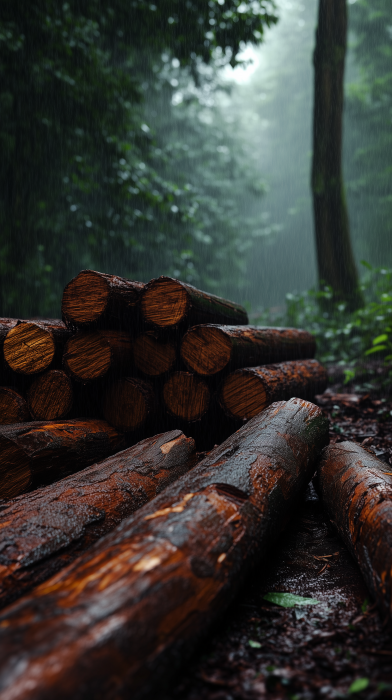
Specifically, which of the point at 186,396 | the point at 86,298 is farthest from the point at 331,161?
the point at 86,298

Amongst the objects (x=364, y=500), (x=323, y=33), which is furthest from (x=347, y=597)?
(x=323, y=33)

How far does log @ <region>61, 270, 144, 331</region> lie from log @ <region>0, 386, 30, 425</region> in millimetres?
659

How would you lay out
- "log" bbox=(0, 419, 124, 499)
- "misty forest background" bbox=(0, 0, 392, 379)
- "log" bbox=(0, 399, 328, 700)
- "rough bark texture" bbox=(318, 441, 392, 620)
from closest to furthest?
"log" bbox=(0, 399, 328, 700), "rough bark texture" bbox=(318, 441, 392, 620), "log" bbox=(0, 419, 124, 499), "misty forest background" bbox=(0, 0, 392, 379)

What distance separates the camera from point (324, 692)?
111cm

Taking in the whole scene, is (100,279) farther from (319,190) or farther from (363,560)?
(319,190)

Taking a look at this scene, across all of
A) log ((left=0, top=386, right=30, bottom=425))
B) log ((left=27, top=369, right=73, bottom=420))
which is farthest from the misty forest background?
log ((left=0, top=386, right=30, bottom=425))

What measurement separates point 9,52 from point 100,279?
5.43 metres

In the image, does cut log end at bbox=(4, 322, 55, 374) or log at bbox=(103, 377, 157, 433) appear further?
log at bbox=(103, 377, 157, 433)

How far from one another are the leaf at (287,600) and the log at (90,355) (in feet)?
5.78

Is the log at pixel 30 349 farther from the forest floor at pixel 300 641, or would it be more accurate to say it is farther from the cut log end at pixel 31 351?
the forest floor at pixel 300 641

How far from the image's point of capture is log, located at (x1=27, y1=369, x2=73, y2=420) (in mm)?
2887

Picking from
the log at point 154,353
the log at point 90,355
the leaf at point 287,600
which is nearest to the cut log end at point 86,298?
the log at point 90,355

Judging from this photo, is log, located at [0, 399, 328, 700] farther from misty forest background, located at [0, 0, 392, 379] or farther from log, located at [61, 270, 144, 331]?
misty forest background, located at [0, 0, 392, 379]

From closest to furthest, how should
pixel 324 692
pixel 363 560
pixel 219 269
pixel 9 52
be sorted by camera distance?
pixel 324 692 → pixel 363 560 → pixel 9 52 → pixel 219 269
